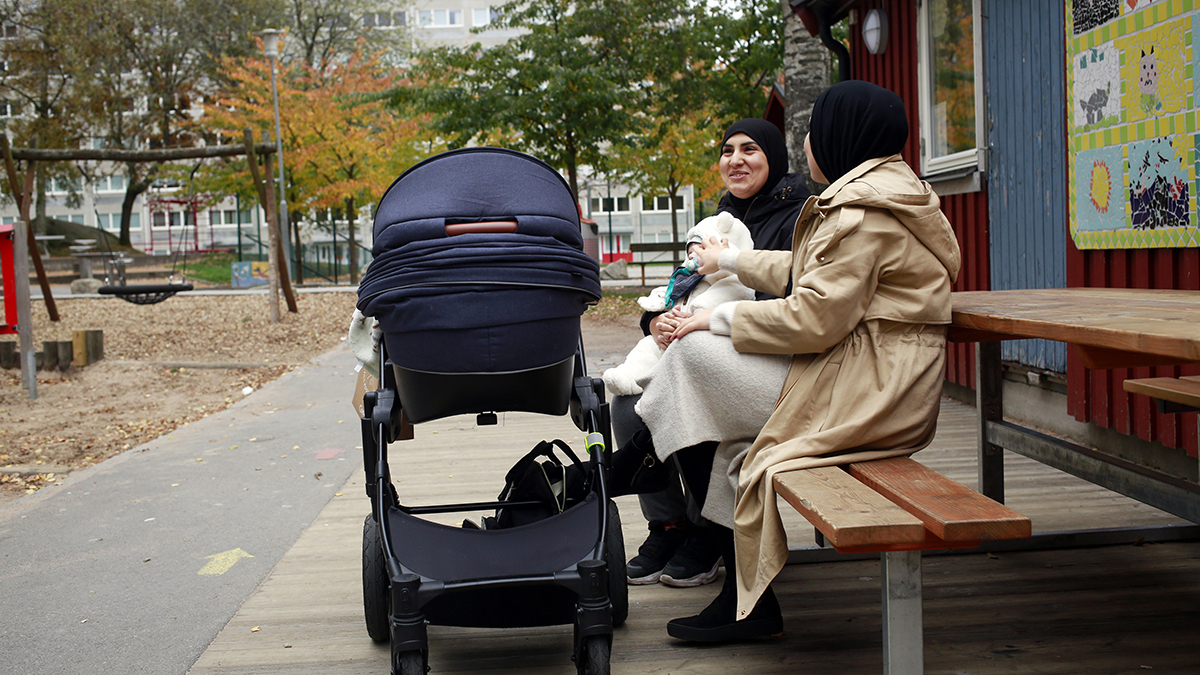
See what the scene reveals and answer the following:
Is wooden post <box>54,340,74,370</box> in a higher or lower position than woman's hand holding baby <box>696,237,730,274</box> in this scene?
lower

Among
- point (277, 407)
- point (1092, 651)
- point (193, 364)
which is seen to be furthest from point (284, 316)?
point (1092, 651)

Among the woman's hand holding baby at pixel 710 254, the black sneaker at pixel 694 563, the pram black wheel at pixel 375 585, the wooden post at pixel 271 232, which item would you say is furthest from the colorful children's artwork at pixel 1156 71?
the wooden post at pixel 271 232

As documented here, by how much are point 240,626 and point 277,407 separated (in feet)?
16.5

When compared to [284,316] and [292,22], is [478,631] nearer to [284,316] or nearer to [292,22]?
[284,316]

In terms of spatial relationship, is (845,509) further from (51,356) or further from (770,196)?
(51,356)

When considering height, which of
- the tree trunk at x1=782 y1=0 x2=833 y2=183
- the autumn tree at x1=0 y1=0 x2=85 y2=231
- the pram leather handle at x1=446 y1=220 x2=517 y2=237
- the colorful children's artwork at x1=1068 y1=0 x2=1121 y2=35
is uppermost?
the autumn tree at x1=0 y1=0 x2=85 y2=231

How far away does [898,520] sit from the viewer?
1994 mm

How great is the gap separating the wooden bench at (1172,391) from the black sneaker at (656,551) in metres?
1.63

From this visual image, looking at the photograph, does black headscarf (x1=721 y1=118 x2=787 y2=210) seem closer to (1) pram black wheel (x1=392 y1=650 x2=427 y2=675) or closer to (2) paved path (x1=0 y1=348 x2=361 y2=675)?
(1) pram black wheel (x1=392 y1=650 x2=427 y2=675)

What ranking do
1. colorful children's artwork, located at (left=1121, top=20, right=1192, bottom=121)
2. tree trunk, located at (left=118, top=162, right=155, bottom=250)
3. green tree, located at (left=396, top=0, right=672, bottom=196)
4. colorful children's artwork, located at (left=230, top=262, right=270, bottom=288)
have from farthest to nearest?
tree trunk, located at (left=118, top=162, right=155, bottom=250) < colorful children's artwork, located at (left=230, top=262, right=270, bottom=288) < green tree, located at (left=396, top=0, right=672, bottom=196) < colorful children's artwork, located at (left=1121, top=20, right=1192, bottom=121)

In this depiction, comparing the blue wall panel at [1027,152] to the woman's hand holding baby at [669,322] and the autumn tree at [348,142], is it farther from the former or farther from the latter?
the autumn tree at [348,142]

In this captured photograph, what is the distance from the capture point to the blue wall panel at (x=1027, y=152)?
5566 millimetres

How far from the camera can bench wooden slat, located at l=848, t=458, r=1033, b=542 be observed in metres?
1.93

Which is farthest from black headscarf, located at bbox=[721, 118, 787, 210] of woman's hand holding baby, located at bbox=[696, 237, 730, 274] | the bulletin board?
the bulletin board
